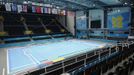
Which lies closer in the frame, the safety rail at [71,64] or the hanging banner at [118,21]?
the safety rail at [71,64]

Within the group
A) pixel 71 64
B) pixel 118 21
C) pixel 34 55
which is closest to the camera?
pixel 71 64

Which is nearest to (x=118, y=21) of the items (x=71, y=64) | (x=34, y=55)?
(x=34, y=55)

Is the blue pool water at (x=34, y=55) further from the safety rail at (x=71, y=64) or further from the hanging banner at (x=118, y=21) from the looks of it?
the hanging banner at (x=118, y=21)

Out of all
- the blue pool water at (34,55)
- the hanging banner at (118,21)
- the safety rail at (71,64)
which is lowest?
the blue pool water at (34,55)

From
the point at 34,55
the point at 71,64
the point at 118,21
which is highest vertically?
Result: the point at 118,21

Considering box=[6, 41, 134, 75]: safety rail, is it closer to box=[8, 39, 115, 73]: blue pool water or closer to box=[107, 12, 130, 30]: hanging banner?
box=[8, 39, 115, 73]: blue pool water

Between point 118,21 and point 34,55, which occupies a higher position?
point 118,21

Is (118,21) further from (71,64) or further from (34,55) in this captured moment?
(71,64)

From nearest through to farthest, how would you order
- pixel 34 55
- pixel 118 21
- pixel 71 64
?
1. pixel 71 64
2. pixel 34 55
3. pixel 118 21

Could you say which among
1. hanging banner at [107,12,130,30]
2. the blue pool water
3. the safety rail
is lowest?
the blue pool water

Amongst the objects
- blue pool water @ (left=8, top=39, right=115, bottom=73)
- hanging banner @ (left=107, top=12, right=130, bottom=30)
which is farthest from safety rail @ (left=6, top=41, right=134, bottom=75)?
hanging banner @ (left=107, top=12, right=130, bottom=30)

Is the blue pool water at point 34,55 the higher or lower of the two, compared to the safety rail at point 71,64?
lower

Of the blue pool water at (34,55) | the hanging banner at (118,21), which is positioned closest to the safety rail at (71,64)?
the blue pool water at (34,55)

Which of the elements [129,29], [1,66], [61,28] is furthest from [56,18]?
[1,66]
